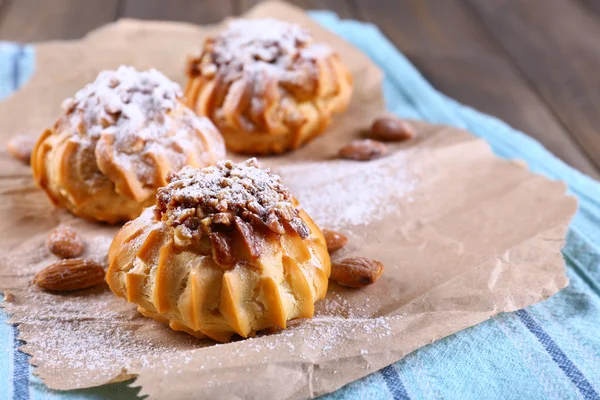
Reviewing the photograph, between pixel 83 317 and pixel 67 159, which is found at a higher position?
pixel 67 159

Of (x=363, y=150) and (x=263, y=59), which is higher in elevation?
(x=263, y=59)

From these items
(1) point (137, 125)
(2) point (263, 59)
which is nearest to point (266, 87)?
(2) point (263, 59)

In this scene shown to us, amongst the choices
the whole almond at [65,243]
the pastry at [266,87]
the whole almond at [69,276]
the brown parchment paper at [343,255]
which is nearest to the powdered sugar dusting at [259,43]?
the pastry at [266,87]

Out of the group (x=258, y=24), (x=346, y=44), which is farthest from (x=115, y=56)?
(x=346, y=44)

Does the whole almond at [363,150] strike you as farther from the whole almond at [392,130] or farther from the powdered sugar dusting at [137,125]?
the powdered sugar dusting at [137,125]

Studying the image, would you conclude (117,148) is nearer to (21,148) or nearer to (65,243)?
(65,243)

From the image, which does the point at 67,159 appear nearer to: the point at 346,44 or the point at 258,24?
the point at 258,24
